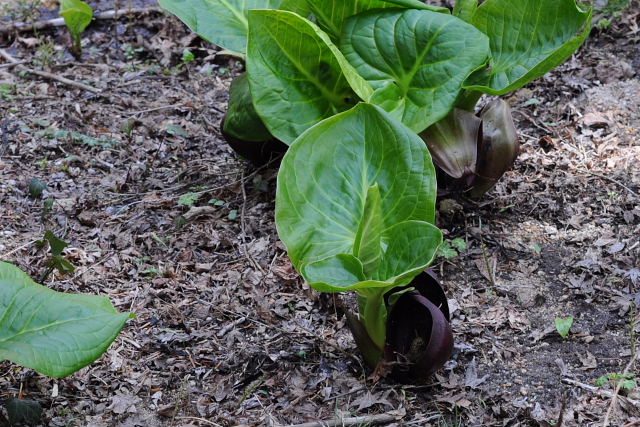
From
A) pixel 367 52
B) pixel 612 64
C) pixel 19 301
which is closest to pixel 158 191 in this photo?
pixel 367 52

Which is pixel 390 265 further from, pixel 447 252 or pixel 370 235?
pixel 447 252

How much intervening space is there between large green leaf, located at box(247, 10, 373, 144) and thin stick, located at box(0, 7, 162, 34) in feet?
6.89

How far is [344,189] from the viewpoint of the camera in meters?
1.93

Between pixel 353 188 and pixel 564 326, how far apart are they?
2.75 ft

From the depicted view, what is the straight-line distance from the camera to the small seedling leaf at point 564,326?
2215 mm

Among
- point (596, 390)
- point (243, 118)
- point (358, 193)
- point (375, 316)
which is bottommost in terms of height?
point (596, 390)

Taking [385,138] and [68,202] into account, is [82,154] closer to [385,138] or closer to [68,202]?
[68,202]

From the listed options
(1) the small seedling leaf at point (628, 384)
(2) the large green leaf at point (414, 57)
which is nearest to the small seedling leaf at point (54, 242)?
(2) the large green leaf at point (414, 57)

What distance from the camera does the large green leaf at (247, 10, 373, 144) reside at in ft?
7.68

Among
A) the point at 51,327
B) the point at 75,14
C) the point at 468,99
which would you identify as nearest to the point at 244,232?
the point at 468,99

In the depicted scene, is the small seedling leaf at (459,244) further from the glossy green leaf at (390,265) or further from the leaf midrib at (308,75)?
the glossy green leaf at (390,265)

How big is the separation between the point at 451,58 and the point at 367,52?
0.29m

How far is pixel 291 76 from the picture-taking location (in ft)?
8.08

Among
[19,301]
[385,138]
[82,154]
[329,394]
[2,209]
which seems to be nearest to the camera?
[19,301]
